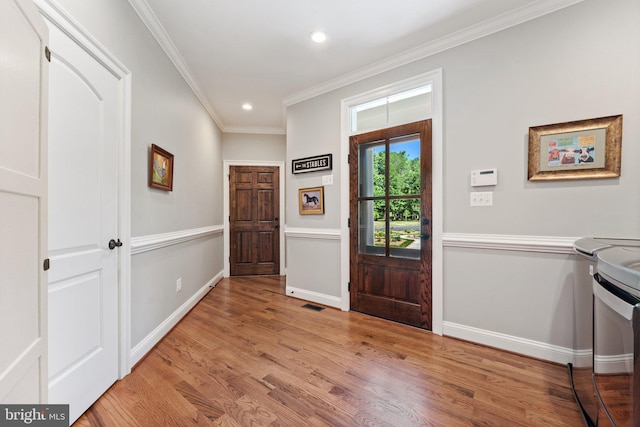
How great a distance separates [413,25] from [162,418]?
126 inches

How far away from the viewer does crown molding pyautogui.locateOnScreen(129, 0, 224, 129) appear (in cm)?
188

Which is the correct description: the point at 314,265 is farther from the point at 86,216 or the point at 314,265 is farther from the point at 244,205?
the point at 86,216

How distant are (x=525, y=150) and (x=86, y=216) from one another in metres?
2.98

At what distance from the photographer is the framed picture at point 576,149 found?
→ 1.68 metres

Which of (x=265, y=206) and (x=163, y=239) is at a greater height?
(x=265, y=206)

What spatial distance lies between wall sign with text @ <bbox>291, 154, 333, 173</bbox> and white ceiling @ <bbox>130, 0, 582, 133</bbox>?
83cm

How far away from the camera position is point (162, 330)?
88.1 inches

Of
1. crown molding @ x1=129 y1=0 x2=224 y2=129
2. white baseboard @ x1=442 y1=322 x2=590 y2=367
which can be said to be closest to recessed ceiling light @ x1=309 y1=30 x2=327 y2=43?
crown molding @ x1=129 y1=0 x2=224 y2=129

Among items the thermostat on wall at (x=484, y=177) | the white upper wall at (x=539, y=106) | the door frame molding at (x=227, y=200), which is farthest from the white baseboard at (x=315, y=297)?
the thermostat on wall at (x=484, y=177)

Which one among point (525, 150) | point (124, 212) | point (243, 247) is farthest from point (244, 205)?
point (525, 150)

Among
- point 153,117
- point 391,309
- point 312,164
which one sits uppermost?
point 153,117

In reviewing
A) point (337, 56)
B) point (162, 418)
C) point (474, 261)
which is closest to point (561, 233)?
point (474, 261)

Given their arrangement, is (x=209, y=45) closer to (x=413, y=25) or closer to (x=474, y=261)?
(x=413, y=25)

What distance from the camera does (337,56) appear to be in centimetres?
256
